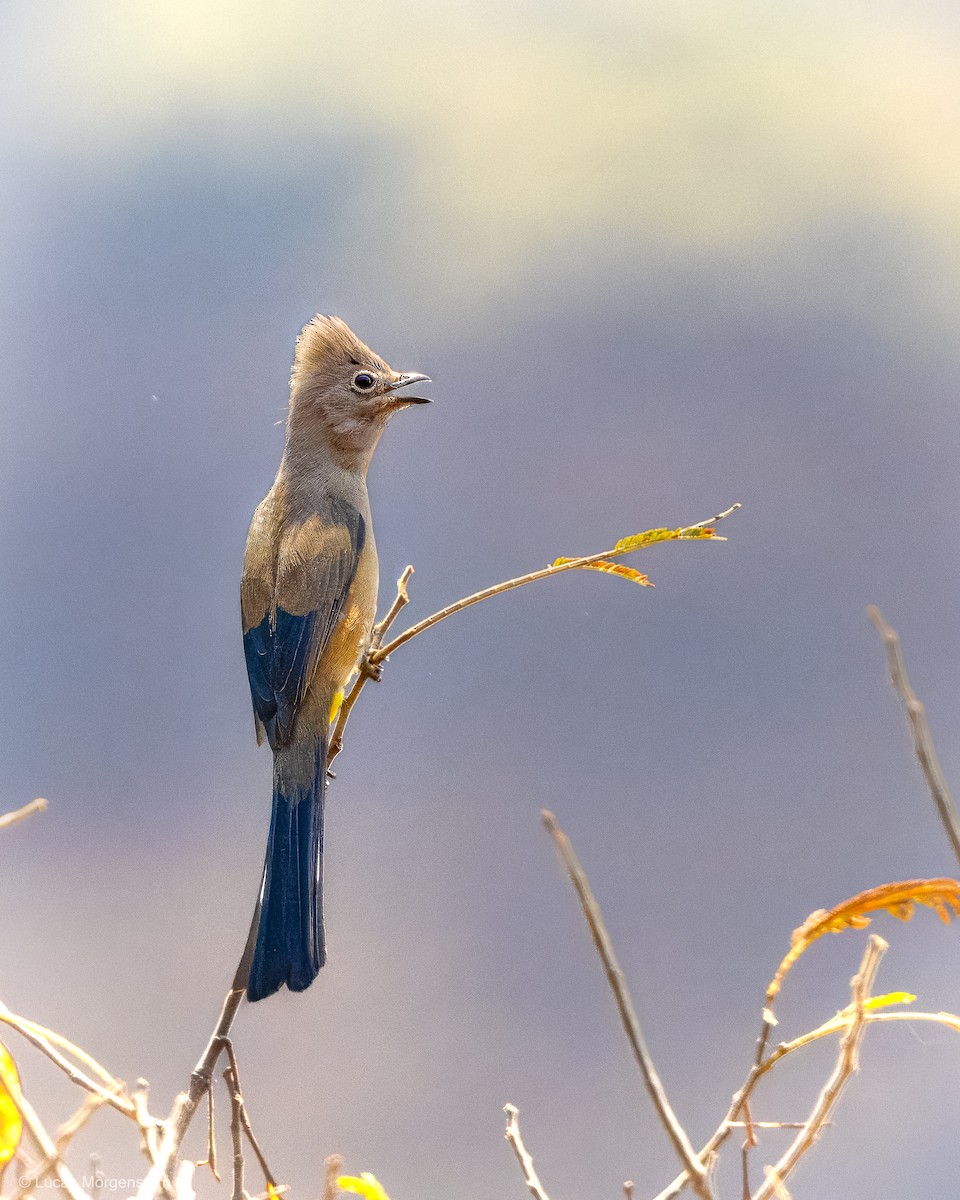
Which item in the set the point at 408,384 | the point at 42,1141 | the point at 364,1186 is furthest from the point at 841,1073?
the point at 408,384

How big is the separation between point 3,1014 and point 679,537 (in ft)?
Answer: 1.19

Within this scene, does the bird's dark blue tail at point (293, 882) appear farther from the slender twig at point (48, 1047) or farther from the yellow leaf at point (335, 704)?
the slender twig at point (48, 1047)

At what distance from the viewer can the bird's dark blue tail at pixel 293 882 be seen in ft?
2.32

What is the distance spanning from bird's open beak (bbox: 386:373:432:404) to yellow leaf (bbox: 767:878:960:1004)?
0.70m

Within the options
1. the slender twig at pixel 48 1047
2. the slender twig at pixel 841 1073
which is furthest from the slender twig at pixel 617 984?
the slender twig at pixel 48 1047

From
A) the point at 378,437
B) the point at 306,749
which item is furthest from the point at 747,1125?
the point at 378,437

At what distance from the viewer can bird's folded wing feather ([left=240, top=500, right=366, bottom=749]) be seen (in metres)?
0.93

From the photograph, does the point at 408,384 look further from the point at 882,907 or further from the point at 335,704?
the point at 882,907

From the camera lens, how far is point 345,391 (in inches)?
41.4

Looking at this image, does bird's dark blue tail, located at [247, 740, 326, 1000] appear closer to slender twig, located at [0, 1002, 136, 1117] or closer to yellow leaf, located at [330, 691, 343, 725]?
yellow leaf, located at [330, 691, 343, 725]

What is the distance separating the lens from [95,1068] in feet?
1.46

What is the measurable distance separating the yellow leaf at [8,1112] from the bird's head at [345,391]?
0.73m

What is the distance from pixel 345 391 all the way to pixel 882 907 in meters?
0.77

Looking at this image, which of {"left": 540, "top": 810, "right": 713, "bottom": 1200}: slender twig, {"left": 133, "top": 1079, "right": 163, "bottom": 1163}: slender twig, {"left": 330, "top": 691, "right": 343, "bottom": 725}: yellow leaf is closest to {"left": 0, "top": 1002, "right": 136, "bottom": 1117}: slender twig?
{"left": 133, "top": 1079, "right": 163, "bottom": 1163}: slender twig
